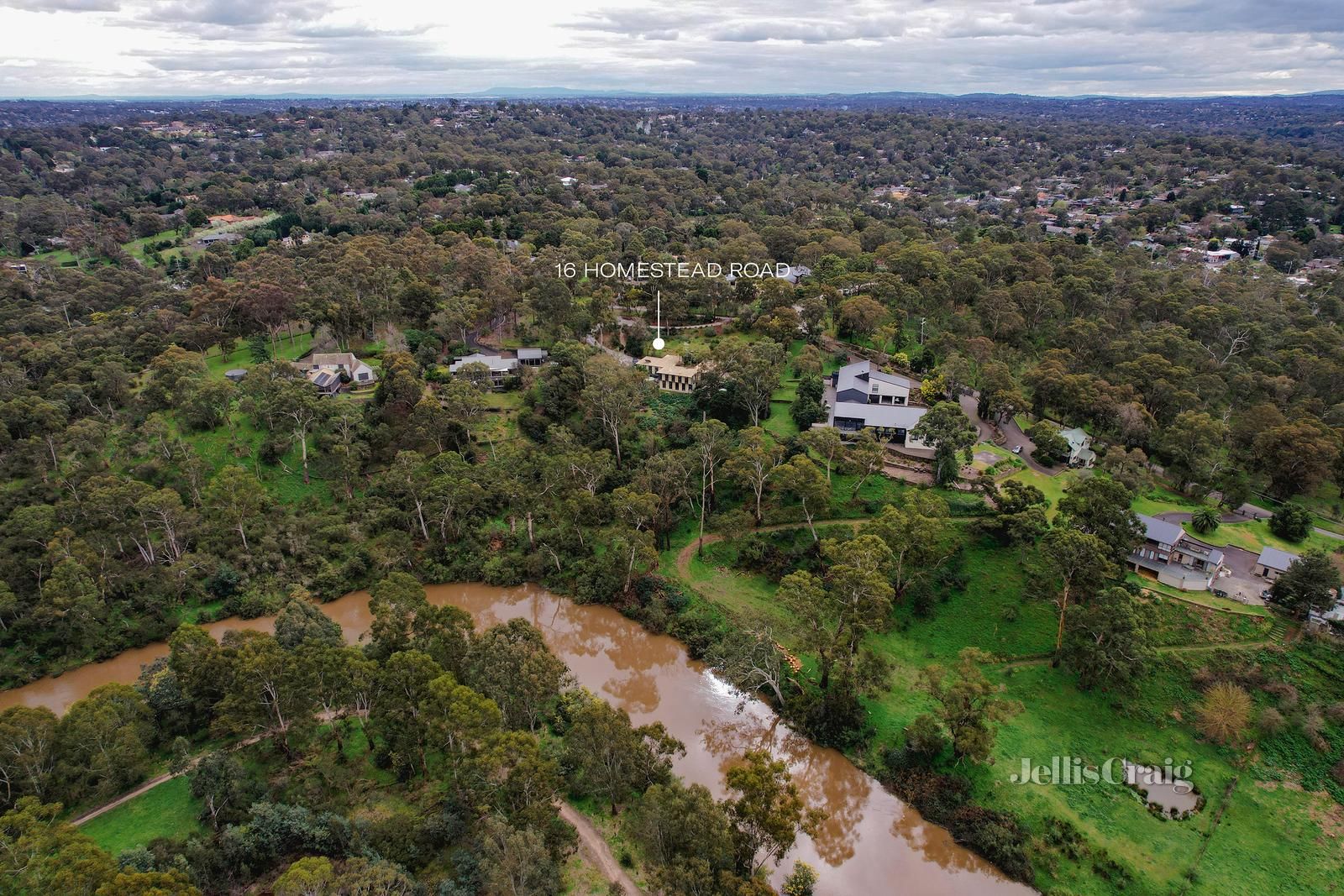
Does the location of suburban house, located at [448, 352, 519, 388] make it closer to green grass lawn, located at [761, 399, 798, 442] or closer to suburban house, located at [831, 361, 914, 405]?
green grass lawn, located at [761, 399, 798, 442]

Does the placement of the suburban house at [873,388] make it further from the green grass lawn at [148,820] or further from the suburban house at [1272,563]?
the green grass lawn at [148,820]

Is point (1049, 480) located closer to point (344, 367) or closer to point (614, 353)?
point (614, 353)

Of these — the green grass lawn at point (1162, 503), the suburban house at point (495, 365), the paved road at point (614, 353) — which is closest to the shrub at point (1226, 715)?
the green grass lawn at point (1162, 503)

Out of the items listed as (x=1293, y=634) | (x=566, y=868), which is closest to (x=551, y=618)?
(x=566, y=868)

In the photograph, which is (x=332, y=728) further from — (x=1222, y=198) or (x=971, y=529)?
(x=1222, y=198)

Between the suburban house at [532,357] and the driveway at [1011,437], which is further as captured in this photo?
the suburban house at [532,357]
